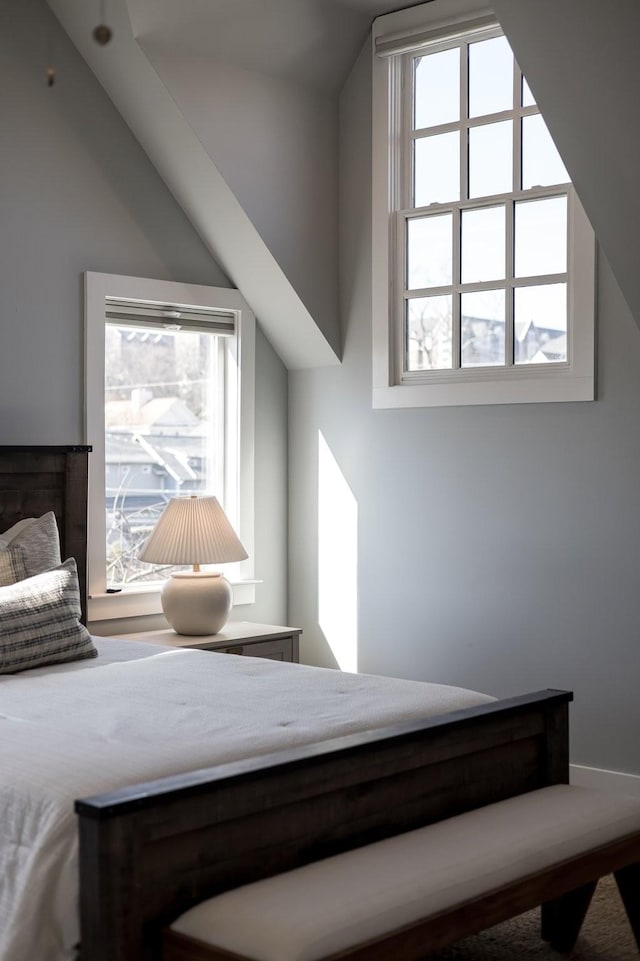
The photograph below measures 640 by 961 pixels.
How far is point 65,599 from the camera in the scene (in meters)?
3.33

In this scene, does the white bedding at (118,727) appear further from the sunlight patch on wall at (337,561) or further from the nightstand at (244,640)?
the sunlight patch on wall at (337,561)

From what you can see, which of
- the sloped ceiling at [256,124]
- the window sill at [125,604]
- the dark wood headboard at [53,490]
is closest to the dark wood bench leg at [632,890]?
the sloped ceiling at [256,124]

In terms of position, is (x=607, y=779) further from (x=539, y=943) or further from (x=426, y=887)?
(x=426, y=887)

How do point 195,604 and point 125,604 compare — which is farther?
point 125,604

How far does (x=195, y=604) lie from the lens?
4211 millimetres

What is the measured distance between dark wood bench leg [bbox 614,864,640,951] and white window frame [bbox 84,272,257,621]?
2324mm

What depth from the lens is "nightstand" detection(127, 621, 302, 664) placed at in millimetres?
4125

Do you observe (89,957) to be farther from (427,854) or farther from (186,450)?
(186,450)

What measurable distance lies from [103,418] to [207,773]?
2.43 meters

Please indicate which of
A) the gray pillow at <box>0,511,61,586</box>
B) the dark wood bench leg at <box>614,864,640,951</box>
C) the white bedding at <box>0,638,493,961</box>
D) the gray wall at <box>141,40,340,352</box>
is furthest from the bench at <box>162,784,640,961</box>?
the gray wall at <box>141,40,340,352</box>

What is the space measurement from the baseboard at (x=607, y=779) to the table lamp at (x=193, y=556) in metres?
1.42

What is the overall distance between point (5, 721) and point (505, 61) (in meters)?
3.02

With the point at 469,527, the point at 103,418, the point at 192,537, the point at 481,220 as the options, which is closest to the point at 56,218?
the point at 103,418

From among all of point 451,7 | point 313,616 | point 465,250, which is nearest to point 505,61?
point 451,7
